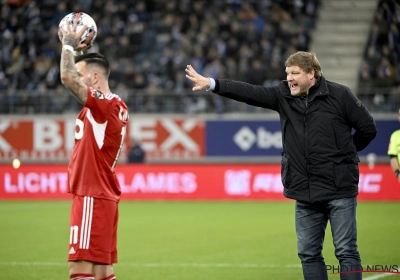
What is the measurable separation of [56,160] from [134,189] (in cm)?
499

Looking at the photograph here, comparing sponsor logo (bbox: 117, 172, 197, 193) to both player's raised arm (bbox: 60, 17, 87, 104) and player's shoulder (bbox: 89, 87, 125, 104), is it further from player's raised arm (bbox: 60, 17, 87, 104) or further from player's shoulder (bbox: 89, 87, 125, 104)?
player's raised arm (bbox: 60, 17, 87, 104)

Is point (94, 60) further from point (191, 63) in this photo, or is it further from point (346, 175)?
point (191, 63)

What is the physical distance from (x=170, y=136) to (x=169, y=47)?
4311mm

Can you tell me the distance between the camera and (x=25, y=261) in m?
11.1

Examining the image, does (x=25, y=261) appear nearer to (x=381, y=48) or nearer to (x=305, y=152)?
(x=305, y=152)

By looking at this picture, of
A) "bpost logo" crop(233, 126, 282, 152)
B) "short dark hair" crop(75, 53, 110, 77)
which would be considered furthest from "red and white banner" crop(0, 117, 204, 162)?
"short dark hair" crop(75, 53, 110, 77)

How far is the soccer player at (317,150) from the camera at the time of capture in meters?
6.74

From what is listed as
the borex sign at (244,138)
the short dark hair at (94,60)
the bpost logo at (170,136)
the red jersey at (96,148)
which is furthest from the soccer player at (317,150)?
the bpost logo at (170,136)

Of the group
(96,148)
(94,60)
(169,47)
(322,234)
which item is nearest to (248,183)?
(169,47)

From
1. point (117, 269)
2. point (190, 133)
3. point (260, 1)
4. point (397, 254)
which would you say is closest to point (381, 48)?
point (260, 1)

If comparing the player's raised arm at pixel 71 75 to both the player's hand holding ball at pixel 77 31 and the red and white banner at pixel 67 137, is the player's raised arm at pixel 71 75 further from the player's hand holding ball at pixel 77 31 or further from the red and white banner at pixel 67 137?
the red and white banner at pixel 67 137

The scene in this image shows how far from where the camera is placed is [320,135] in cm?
679

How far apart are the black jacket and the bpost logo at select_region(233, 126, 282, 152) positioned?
1887 centimetres

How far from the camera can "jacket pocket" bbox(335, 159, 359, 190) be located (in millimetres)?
6754
